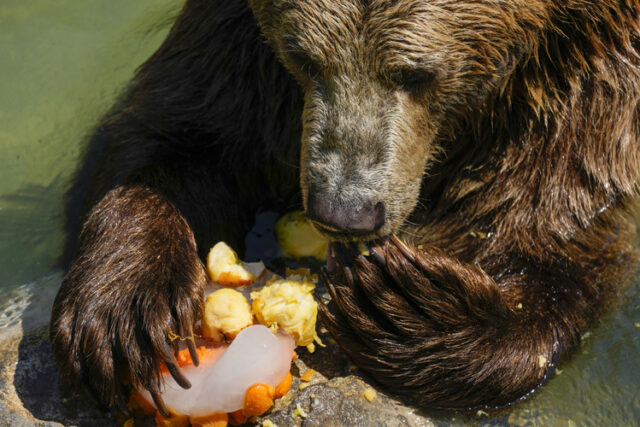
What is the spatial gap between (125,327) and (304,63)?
1.29m

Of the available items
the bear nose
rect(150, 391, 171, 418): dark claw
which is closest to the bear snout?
the bear nose

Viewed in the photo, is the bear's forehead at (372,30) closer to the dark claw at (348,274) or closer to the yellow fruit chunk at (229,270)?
the dark claw at (348,274)

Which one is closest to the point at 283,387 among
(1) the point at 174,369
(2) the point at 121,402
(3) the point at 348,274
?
(1) the point at 174,369

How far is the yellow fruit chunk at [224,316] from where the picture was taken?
10.6ft

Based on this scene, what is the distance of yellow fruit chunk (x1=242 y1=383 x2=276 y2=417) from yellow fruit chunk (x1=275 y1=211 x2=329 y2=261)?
1.23 meters

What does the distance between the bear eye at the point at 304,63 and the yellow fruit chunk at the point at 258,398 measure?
1260mm

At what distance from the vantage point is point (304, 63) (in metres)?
3.25

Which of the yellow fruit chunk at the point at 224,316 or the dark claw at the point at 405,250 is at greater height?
the dark claw at the point at 405,250

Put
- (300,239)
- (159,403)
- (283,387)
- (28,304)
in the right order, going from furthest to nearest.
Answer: (300,239), (28,304), (283,387), (159,403)

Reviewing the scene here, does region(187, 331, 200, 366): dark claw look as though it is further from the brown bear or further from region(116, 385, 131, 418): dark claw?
region(116, 385, 131, 418): dark claw

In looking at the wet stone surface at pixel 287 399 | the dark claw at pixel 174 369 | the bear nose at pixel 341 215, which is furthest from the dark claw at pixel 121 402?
the bear nose at pixel 341 215

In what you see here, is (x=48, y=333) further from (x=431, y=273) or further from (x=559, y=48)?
(x=559, y=48)

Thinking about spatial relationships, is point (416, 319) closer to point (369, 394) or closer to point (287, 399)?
point (369, 394)

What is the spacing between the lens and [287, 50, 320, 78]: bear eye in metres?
3.19
